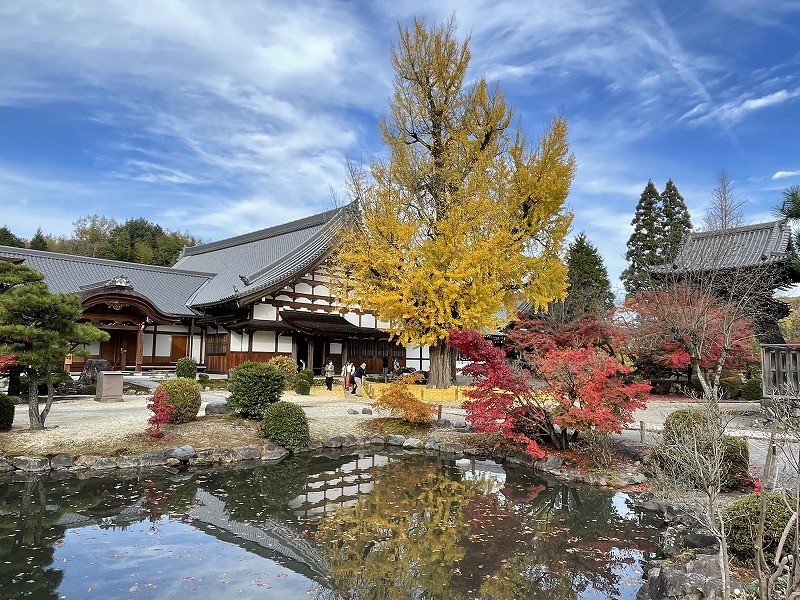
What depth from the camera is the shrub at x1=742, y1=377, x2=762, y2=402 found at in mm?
19531

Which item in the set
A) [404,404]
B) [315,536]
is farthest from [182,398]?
[315,536]

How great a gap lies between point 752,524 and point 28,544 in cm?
842

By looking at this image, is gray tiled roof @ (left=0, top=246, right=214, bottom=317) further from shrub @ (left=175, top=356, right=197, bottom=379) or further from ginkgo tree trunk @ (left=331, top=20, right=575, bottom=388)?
ginkgo tree trunk @ (left=331, top=20, right=575, bottom=388)

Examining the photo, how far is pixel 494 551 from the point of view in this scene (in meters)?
6.86

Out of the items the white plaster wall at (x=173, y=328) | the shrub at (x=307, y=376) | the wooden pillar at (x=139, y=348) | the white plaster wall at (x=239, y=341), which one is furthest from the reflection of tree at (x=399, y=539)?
the white plaster wall at (x=173, y=328)

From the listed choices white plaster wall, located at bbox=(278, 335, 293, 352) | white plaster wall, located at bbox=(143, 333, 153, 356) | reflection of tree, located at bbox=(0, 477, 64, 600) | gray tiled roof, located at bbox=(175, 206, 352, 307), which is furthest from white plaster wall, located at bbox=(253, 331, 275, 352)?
reflection of tree, located at bbox=(0, 477, 64, 600)

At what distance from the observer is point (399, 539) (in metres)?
7.17

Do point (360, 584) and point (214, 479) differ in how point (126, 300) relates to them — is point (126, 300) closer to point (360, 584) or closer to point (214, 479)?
point (214, 479)

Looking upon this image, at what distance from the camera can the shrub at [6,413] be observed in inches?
469

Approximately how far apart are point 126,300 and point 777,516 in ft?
82.6

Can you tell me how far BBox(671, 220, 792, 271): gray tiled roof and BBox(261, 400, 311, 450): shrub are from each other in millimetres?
15757

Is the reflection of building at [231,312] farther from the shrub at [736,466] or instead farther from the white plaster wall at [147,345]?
the shrub at [736,466]

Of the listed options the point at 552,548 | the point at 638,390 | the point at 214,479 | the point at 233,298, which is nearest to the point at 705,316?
the point at 638,390

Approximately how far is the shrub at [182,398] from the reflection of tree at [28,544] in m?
3.53
